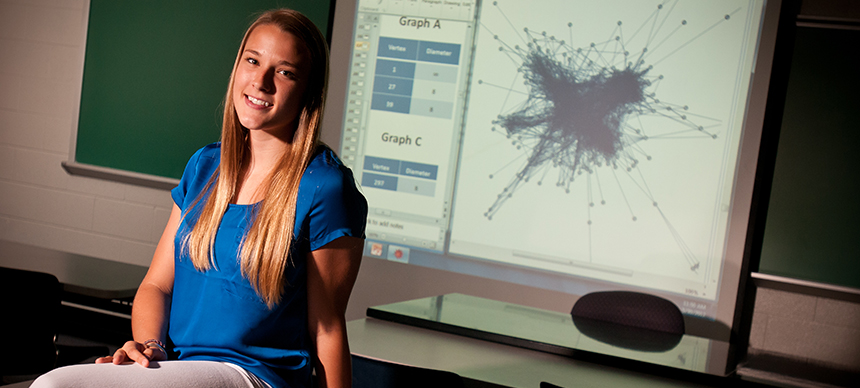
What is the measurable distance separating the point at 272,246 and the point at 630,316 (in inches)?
71.4

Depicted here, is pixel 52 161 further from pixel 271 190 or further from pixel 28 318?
pixel 271 190

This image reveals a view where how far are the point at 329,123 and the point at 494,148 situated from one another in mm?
Answer: 934

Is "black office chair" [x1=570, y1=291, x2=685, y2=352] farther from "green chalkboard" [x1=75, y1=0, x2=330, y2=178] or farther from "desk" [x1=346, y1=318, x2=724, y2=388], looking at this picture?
"green chalkboard" [x1=75, y1=0, x2=330, y2=178]

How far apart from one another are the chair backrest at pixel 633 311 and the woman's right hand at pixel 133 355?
1864mm

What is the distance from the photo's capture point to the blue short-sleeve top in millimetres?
1188

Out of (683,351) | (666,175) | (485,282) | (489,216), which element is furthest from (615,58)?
(683,351)

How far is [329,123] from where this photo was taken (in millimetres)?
3592

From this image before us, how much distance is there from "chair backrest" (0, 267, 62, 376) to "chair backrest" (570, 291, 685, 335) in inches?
74.2

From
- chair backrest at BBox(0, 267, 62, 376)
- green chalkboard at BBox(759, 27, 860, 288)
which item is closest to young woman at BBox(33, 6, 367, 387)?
chair backrest at BBox(0, 267, 62, 376)

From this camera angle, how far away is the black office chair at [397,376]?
54.8 inches

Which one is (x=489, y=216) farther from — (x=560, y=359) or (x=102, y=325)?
(x=102, y=325)

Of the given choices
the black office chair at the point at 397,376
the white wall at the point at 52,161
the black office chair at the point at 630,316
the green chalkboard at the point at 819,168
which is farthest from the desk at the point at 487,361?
the white wall at the point at 52,161

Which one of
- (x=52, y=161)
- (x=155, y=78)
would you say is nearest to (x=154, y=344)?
(x=155, y=78)

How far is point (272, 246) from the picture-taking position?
3.85ft
